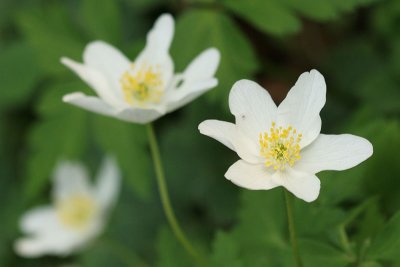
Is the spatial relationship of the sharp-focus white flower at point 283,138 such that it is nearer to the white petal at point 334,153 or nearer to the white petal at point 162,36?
the white petal at point 334,153

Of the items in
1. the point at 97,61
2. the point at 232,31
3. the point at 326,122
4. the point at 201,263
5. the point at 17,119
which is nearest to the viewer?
the point at 201,263

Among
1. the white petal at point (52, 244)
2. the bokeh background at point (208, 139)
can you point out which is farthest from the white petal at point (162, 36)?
the white petal at point (52, 244)

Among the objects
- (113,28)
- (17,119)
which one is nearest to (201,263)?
(113,28)

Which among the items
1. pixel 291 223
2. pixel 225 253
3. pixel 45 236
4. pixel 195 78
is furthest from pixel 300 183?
pixel 45 236

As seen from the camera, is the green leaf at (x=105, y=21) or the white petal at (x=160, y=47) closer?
the white petal at (x=160, y=47)

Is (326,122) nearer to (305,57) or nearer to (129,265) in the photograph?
(305,57)

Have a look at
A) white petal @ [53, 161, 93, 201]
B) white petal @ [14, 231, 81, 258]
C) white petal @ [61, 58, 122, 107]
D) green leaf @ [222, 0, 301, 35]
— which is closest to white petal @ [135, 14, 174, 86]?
white petal @ [61, 58, 122, 107]
